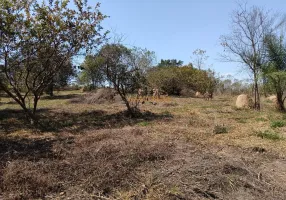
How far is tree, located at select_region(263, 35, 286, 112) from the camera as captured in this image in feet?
36.1

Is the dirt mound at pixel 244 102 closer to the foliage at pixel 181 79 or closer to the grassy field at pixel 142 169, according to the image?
the grassy field at pixel 142 169

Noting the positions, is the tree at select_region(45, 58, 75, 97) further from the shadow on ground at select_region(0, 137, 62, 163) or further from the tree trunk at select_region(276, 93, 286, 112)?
the tree trunk at select_region(276, 93, 286, 112)

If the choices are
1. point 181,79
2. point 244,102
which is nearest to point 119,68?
point 244,102

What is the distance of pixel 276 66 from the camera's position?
11375mm

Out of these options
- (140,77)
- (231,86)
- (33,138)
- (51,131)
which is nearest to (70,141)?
(33,138)

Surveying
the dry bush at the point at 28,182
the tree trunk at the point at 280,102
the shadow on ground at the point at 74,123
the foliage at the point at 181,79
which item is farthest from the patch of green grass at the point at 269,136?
the foliage at the point at 181,79

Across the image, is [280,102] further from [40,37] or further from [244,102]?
[40,37]

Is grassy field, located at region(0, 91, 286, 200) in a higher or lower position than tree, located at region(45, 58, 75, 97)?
lower

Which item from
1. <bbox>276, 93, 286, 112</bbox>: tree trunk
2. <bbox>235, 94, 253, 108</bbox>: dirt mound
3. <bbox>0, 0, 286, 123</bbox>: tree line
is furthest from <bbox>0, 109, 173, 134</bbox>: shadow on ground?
<bbox>276, 93, 286, 112</bbox>: tree trunk

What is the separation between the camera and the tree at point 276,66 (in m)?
11.0

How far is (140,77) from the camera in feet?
35.2

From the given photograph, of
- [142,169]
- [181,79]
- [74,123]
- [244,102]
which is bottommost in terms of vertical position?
[142,169]

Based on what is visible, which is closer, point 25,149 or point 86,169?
point 86,169

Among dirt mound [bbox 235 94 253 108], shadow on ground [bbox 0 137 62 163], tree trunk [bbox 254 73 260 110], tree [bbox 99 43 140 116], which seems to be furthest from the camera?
dirt mound [bbox 235 94 253 108]
